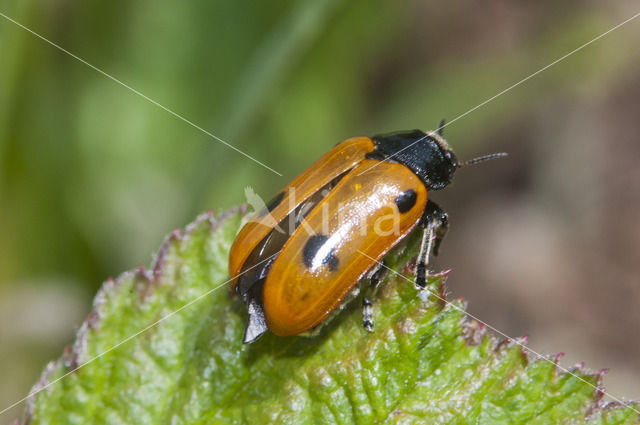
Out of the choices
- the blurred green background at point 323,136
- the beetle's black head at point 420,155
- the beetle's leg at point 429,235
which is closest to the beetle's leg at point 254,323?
the beetle's leg at point 429,235

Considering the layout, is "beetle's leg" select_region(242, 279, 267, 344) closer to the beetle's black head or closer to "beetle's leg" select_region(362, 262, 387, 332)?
"beetle's leg" select_region(362, 262, 387, 332)

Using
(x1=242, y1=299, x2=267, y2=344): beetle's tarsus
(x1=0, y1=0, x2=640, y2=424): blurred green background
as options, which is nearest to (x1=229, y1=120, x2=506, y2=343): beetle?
(x1=242, y1=299, x2=267, y2=344): beetle's tarsus

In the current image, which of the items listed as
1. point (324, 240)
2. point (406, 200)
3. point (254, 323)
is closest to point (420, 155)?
point (406, 200)

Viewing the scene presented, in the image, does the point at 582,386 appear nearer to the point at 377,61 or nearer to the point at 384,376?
the point at 384,376

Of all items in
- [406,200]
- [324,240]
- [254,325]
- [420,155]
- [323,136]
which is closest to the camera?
[254,325]

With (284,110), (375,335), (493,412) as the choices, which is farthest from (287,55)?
(493,412)

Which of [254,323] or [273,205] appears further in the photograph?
[273,205]

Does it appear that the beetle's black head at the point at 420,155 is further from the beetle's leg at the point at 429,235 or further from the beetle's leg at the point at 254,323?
the beetle's leg at the point at 254,323

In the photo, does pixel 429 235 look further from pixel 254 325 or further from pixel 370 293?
pixel 254 325
